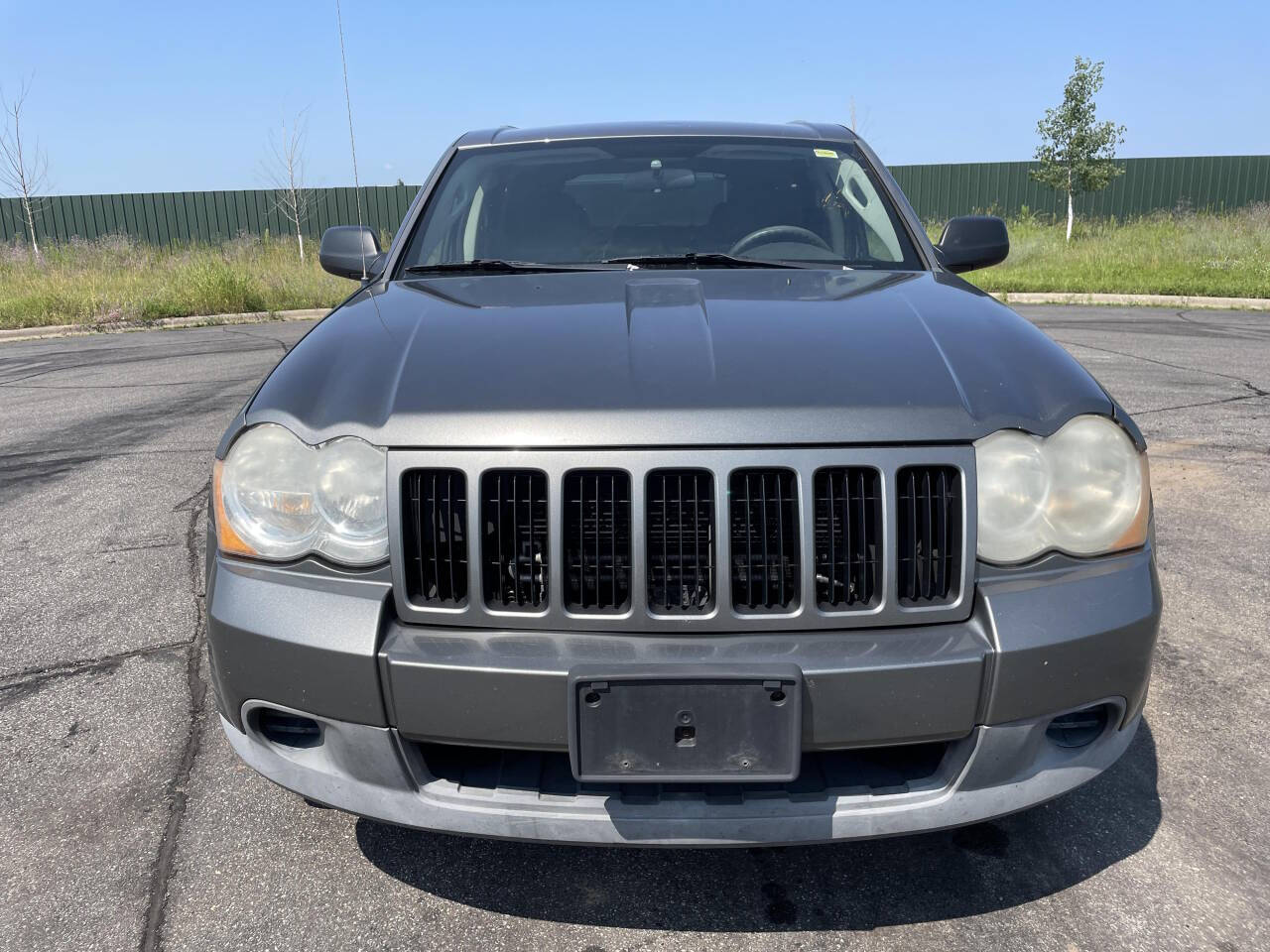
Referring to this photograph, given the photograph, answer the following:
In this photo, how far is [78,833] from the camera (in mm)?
2285

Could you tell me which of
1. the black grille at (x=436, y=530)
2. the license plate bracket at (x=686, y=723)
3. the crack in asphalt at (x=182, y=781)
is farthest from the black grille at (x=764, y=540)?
the crack in asphalt at (x=182, y=781)

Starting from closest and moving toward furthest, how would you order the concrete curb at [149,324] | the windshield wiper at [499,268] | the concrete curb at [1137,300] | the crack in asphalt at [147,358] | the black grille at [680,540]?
the black grille at [680,540] → the windshield wiper at [499,268] → the crack in asphalt at [147,358] → the concrete curb at [149,324] → the concrete curb at [1137,300]

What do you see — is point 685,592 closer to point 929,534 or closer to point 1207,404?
point 929,534

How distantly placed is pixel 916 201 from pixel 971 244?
97.6 ft

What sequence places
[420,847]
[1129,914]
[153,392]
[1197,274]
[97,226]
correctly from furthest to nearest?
1. [97,226]
2. [1197,274]
3. [153,392]
4. [420,847]
5. [1129,914]

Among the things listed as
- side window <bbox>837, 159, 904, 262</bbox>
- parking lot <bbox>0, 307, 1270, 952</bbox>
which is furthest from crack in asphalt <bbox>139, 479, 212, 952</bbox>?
side window <bbox>837, 159, 904, 262</bbox>

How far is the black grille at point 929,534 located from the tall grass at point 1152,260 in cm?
1123

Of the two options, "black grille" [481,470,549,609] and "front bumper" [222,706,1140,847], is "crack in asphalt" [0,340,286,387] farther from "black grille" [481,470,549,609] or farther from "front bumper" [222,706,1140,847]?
"black grille" [481,470,549,609]

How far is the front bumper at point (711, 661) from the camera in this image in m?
1.70

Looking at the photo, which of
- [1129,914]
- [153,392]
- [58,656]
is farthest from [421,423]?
[153,392]

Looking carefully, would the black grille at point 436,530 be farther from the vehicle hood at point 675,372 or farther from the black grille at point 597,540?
the black grille at point 597,540

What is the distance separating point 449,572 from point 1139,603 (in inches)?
50.0

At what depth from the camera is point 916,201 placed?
102ft

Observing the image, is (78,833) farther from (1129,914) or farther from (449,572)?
(1129,914)
